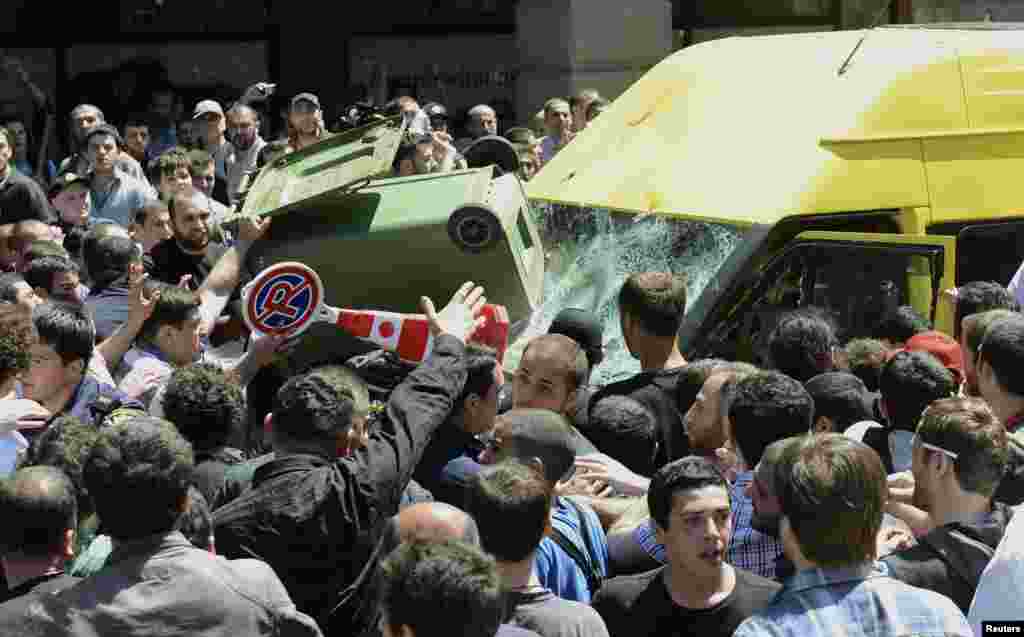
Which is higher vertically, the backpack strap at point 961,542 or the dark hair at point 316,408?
the dark hair at point 316,408

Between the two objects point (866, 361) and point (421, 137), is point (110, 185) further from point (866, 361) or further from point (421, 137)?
point (866, 361)

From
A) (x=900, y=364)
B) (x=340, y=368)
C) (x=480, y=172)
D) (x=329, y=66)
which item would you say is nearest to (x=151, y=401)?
(x=340, y=368)

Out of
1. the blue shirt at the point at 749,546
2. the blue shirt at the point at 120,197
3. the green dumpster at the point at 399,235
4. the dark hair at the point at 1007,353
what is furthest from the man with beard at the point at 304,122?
the blue shirt at the point at 749,546

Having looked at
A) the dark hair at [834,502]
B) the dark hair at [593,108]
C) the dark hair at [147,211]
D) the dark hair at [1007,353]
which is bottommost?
the dark hair at [593,108]

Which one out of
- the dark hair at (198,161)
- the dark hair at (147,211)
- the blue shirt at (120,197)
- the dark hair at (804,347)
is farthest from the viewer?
the blue shirt at (120,197)

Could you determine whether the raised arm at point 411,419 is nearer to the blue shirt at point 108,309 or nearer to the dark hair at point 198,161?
the blue shirt at point 108,309

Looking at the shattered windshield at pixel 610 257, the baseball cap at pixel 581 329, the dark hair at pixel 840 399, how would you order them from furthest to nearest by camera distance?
the shattered windshield at pixel 610 257, the baseball cap at pixel 581 329, the dark hair at pixel 840 399

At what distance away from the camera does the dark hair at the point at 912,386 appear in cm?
550

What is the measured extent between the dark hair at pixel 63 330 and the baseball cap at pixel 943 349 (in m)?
2.82

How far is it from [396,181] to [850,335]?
2.01 meters

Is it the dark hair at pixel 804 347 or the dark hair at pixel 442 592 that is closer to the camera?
the dark hair at pixel 442 592

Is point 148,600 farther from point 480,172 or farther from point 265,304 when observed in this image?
point 480,172

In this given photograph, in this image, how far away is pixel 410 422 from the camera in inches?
188

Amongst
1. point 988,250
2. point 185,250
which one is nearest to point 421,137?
point 185,250
